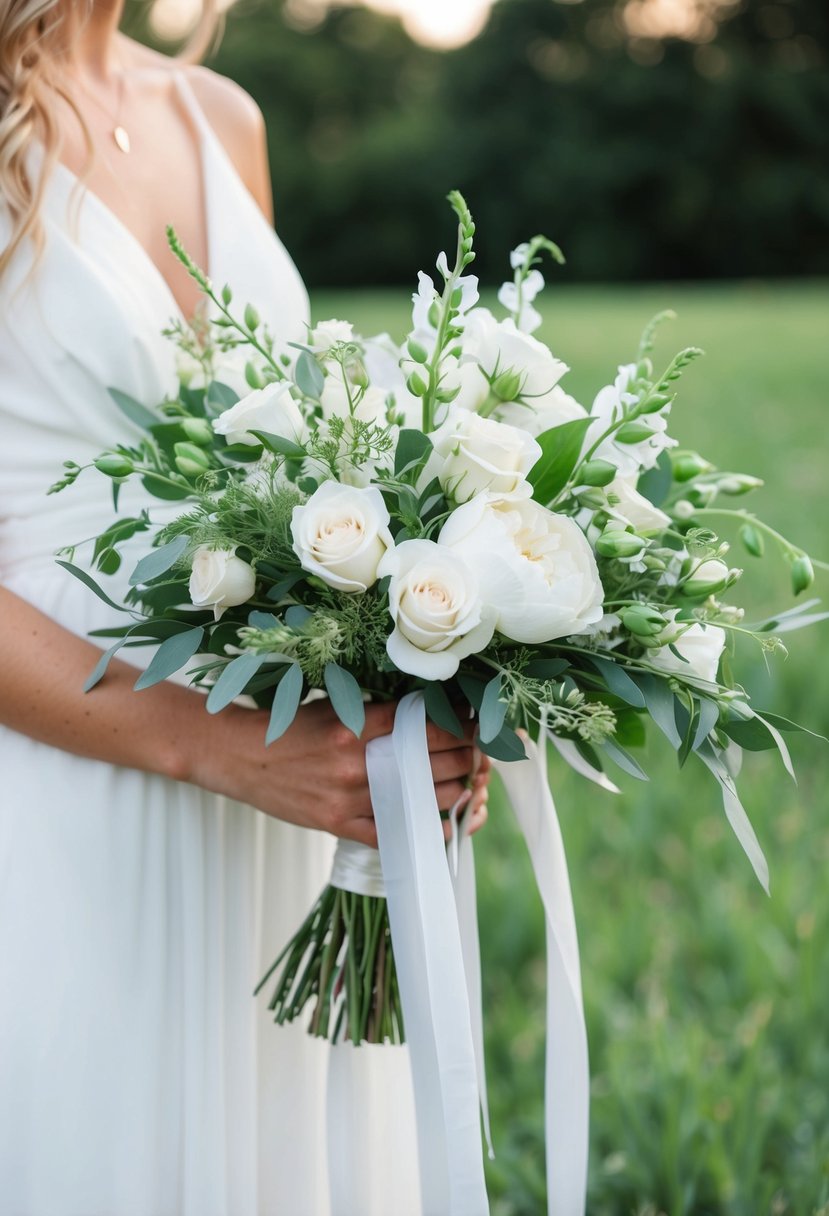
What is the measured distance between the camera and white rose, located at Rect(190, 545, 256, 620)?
1.25 metres

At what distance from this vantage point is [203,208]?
183 cm

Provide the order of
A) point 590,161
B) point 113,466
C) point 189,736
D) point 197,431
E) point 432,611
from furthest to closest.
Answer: point 590,161, point 189,736, point 197,431, point 113,466, point 432,611

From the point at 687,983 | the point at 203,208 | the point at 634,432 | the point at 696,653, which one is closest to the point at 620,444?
the point at 634,432

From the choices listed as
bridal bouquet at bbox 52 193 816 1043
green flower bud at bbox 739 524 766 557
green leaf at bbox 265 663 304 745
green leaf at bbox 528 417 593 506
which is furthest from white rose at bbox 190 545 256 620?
green flower bud at bbox 739 524 766 557

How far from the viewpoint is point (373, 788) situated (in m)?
1.36

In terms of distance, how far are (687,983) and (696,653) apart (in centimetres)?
181

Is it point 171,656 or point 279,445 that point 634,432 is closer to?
point 279,445

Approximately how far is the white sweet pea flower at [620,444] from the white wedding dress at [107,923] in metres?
0.63

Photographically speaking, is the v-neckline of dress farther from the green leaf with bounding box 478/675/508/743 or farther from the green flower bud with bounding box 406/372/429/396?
the green leaf with bounding box 478/675/508/743

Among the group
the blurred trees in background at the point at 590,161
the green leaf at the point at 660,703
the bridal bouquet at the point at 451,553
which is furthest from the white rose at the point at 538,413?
the blurred trees in background at the point at 590,161

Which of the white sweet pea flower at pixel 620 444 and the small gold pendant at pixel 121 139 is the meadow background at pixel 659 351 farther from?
the small gold pendant at pixel 121 139

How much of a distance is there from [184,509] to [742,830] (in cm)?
82

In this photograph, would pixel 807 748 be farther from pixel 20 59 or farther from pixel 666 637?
pixel 20 59

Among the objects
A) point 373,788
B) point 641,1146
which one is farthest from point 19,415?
point 641,1146
